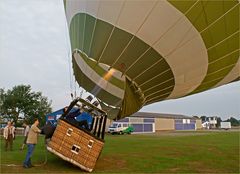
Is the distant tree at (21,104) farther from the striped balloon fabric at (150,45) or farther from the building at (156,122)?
the striped balloon fabric at (150,45)

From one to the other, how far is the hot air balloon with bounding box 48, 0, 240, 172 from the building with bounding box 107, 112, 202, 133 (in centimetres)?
3290

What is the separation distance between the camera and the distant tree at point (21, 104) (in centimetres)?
4284

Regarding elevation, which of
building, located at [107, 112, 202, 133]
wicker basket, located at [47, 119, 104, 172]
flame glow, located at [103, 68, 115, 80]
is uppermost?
building, located at [107, 112, 202, 133]

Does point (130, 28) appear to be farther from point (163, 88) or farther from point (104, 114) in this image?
point (104, 114)

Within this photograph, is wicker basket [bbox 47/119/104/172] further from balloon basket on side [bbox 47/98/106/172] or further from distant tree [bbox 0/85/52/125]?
distant tree [bbox 0/85/52/125]

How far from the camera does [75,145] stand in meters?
6.54

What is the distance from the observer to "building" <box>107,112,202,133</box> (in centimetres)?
4525

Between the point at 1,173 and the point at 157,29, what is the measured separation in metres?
4.08

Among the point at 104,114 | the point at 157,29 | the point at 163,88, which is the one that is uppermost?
the point at 157,29

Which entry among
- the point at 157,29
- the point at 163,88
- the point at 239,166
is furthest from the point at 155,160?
the point at 157,29

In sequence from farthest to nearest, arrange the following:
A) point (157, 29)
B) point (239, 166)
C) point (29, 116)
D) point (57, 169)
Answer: point (29, 116)
point (239, 166)
point (57, 169)
point (157, 29)

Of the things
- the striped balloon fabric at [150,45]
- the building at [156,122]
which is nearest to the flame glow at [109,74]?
the striped balloon fabric at [150,45]

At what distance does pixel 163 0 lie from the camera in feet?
15.9

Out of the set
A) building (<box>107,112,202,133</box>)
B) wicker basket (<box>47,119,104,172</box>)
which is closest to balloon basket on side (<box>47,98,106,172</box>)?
wicker basket (<box>47,119,104,172</box>)
